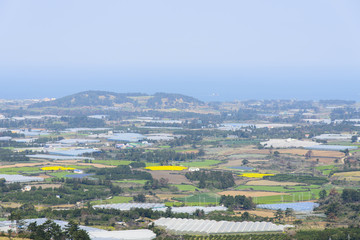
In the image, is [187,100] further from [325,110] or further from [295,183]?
[295,183]

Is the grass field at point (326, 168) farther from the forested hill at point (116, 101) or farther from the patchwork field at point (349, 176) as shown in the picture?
the forested hill at point (116, 101)

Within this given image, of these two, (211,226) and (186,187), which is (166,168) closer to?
(186,187)

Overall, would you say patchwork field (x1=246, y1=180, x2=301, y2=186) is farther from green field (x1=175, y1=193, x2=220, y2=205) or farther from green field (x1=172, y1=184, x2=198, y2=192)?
green field (x1=175, y1=193, x2=220, y2=205)

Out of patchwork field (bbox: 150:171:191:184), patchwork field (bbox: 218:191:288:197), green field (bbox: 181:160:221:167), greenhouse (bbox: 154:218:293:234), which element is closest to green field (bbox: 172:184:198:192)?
patchwork field (bbox: 150:171:191:184)

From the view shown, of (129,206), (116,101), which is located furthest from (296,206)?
(116,101)

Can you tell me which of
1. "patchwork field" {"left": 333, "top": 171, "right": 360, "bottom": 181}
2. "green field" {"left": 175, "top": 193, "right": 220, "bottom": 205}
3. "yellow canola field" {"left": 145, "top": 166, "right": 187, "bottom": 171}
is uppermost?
A: "yellow canola field" {"left": 145, "top": 166, "right": 187, "bottom": 171}

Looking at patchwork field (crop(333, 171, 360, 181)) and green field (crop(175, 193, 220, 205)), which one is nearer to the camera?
green field (crop(175, 193, 220, 205))
